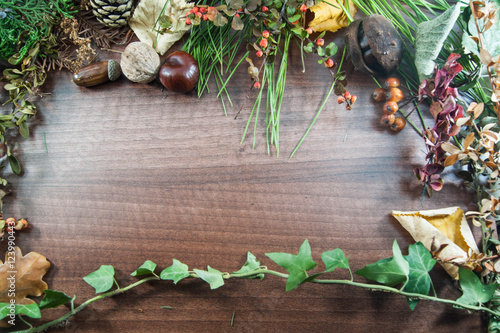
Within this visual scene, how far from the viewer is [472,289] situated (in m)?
0.68

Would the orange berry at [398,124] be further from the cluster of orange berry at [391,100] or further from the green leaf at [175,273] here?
the green leaf at [175,273]

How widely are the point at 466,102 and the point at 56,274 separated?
0.98 m

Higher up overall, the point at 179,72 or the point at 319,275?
the point at 179,72

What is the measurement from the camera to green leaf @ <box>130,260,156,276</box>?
28.3 inches

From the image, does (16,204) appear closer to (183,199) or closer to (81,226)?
(81,226)

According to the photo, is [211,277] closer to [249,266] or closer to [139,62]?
[249,266]

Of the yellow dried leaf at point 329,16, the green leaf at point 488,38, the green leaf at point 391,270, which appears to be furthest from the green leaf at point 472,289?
the yellow dried leaf at point 329,16

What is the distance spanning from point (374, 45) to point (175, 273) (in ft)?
2.04

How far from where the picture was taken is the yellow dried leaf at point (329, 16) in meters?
0.77

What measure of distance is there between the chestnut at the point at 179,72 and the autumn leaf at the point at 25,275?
472 millimetres

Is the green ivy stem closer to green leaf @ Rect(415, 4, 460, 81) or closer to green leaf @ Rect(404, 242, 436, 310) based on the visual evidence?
green leaf @ Rect(404, 242, 436, 310)

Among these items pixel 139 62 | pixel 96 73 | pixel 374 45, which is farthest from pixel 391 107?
pixel 96 73

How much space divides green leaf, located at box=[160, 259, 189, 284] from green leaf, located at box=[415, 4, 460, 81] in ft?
2.10

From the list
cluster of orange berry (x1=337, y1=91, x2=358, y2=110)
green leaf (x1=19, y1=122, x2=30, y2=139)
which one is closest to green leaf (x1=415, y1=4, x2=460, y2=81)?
cluster of orange berry (x1=337, y1=91, x2=358, y2=110)
